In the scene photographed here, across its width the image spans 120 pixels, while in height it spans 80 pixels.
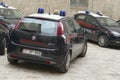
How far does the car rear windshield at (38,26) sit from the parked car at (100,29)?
6.38m

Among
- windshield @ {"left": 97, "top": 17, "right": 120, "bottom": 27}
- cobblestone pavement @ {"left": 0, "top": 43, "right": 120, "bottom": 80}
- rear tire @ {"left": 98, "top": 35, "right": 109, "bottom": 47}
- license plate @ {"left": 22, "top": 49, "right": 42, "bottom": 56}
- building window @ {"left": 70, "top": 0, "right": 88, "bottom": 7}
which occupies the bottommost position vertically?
rear tire @ {"left": 98, "top": 35, "right": 109, "bottom": 47}

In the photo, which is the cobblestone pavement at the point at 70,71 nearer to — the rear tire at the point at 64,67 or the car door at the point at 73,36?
the rear tire at the point at 64,67

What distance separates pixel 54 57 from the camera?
25.9ft

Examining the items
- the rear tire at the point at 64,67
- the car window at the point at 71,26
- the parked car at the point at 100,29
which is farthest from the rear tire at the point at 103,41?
the rear tire at the point at 64,67

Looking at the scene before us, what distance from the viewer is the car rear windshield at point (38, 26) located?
809 centimetres

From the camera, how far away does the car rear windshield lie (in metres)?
8.09

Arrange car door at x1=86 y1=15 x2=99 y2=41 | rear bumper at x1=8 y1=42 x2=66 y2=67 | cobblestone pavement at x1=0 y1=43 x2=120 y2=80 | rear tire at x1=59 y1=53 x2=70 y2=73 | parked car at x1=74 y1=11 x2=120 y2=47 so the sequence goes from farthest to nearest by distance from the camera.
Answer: car door at x1=86 y1=15 x2=99 y2=41
parked car at x1=74 y1=11 x2=120 y2=47
rear tire at x1=59 y1=53 x2=70 y2=73
rear bumper at x1=8 y1=42 x2=66 y2=67
cobblestone pavement at x1=0 y1=43 x2=120 y2=80

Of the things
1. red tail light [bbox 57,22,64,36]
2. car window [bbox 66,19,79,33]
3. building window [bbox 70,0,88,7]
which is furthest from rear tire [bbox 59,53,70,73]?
building window [bbox 70,0,88,7]

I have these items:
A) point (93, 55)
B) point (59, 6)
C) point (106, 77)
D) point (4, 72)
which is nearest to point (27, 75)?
point (4, 72)

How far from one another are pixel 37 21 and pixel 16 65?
4.47ft

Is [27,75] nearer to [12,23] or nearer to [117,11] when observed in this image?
[12,23]

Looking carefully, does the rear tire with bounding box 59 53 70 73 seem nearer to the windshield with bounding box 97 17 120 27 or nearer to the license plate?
the license plate

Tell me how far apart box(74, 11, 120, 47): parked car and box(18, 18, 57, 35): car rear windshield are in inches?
251

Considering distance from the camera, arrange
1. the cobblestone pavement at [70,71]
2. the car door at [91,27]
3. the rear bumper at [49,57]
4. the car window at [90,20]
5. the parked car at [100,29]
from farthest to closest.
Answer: the car window at [90,20], the car door at [91,27], the parked car at [100,29], the rear bumper at [49,57], the cobblestone pavement at [70,71]
